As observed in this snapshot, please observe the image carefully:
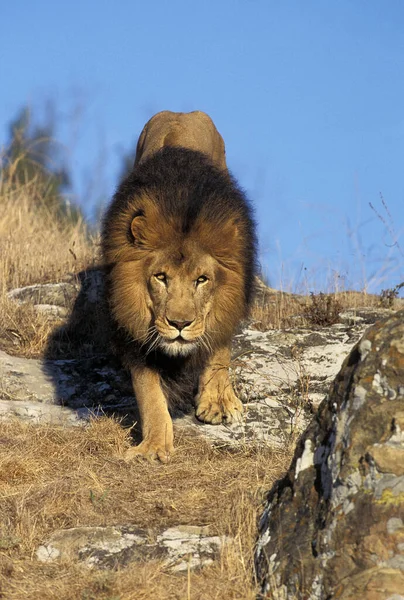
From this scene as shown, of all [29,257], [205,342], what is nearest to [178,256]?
[205,342]

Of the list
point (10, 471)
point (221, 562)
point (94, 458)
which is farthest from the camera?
point (94, 458)

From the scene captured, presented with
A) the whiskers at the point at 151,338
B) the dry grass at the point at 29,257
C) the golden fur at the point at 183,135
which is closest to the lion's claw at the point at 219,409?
the whiskers at the point at 151,338

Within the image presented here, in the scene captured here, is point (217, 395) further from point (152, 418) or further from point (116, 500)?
point (116, 500)

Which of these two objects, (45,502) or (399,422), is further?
(45,502)

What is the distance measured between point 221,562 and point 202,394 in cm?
273

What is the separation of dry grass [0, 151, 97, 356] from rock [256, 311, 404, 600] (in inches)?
188

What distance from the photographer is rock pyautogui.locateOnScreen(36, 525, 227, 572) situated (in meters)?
3.64

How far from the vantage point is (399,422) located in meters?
3.10

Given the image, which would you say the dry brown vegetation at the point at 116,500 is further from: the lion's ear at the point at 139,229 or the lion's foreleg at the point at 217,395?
the lion's ear at the point at 139,229

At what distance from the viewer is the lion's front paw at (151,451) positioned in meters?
5.33

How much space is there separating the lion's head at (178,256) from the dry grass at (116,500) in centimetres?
68

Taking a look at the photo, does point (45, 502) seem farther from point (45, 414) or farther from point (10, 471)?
point (45, 414)

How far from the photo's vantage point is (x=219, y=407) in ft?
20.0

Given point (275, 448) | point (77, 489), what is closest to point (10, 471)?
point (77, 489)
